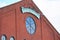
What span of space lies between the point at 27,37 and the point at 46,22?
3.57 m

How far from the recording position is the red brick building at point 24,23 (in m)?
20.4

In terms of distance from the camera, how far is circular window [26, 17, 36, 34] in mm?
22844

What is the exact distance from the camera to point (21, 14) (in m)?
22.1

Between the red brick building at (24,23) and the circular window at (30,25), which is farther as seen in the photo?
the circular window at (30,25)

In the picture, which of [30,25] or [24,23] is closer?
[24,23]

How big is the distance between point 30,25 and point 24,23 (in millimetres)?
933

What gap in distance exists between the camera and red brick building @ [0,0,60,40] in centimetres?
2044

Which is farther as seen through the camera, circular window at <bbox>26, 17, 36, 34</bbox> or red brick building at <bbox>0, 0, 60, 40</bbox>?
circular window at <bbox>26, 17, 36, 34</bbox>

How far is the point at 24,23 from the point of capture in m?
22.4

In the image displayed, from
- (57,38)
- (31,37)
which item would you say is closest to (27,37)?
(31,37)

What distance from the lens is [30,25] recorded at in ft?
75.9

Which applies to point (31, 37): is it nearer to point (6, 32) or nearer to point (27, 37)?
point (27, 37)

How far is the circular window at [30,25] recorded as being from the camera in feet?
74.9

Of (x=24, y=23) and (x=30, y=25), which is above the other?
(x=30, y=25)
